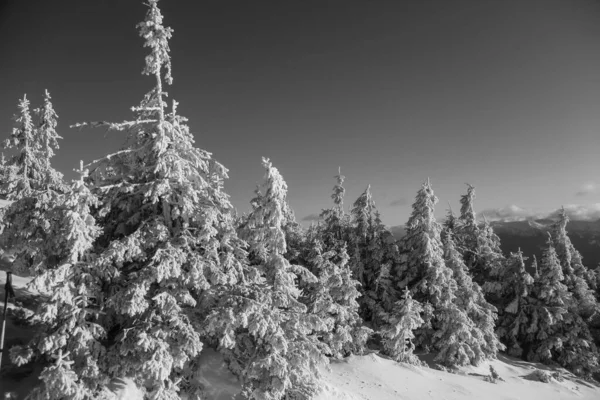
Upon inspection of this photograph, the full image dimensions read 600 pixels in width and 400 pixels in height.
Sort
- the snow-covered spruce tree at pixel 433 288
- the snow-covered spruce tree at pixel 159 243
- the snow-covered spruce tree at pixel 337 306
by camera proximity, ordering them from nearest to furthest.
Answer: the snow-covered spruce tree at pixel 159 243
the snow-covered spruce tree at pixel 337 306
the snow-covered spruce tree at pixel 433 288

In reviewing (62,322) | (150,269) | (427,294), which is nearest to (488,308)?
(427,294)

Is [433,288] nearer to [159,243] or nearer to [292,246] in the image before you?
[292,246]

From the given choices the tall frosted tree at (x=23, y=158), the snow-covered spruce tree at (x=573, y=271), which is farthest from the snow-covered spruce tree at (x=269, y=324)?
the snow-covered spruce tree at (x=573, y=271)

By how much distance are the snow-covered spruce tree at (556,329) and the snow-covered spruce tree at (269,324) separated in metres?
32.0

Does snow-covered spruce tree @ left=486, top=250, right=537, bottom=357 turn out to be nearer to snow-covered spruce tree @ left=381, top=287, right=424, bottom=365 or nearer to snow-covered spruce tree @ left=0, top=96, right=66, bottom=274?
snow-covered spruce tree @ left=381, top=287, right=424, bottom=365

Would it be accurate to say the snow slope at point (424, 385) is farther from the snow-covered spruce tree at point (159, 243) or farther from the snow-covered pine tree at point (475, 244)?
the snow-covered pine tree at point (475, 244)

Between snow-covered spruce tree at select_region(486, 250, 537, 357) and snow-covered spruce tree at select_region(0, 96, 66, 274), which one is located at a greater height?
snow-covered spruce tree at select_region(0, 96, 66, 274)

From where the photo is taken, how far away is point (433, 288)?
29.4 meters

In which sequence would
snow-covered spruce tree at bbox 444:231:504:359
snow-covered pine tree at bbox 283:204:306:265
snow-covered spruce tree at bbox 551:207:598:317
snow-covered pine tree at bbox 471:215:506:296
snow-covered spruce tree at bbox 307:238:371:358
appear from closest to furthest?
1. snow-covered spruce tree at bbox 307:238:371:358
2. snow-covered pine tree at bbox 283:204:306:265
3. snow-covered spruce tree at bbox 444:231:504:359
4. snow-covered spruce tree at bbox 551:207:598:317
5. snow-covered pine tree at bbox 471:215:506:296

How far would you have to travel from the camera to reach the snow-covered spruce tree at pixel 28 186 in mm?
19031

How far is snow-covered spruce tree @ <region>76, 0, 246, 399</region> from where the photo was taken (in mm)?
11789

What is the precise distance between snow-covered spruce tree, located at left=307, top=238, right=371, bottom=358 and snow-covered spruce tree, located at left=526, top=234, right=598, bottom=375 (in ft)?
76.4

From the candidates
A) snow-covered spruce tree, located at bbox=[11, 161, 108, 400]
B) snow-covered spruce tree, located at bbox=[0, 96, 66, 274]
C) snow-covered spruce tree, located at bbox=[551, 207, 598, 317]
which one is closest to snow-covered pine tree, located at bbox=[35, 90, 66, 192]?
snow-covered spruce tree, located at bbox=[0, 96, 66, 274]

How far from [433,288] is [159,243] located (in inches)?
965
